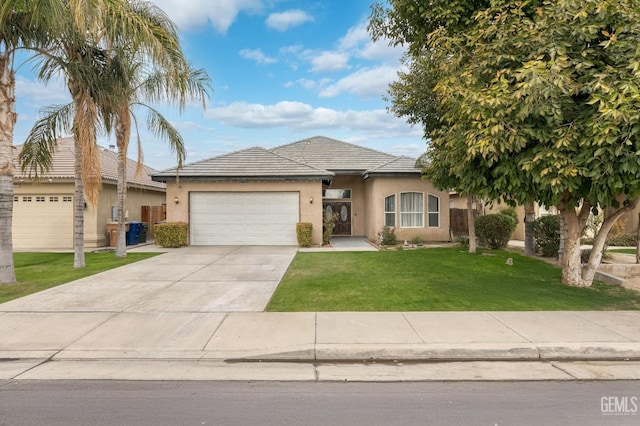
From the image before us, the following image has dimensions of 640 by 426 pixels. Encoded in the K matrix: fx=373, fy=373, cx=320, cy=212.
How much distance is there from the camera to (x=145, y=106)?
12.6 metres

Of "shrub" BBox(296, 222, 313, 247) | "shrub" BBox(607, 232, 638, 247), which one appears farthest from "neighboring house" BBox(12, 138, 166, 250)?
"shrub" BBox(607, 232, 638, 247)

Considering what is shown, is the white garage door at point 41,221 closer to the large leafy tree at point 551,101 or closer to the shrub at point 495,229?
the large leafy tree at point 551,101

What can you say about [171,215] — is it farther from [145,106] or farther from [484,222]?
[484,222]

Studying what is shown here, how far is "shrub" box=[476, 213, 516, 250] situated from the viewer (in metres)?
14.6

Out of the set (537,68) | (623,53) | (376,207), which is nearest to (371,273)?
(537,68)

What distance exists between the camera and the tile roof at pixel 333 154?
20.0 meters

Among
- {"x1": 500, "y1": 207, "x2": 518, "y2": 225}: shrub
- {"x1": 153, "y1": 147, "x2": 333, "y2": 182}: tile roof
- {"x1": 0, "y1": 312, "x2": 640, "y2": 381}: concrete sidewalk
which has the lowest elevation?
{"x1": 0, "y1": 312, "x2": 640, "y2": 381}: concrete sidewalk

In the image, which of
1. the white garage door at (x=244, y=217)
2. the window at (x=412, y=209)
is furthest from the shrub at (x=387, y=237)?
the white garage door at (x=244, y=217)

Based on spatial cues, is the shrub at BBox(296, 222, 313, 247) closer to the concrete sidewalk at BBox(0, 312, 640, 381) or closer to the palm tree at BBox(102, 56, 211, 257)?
the palm tree at BBox(102, 56, 211, 257)

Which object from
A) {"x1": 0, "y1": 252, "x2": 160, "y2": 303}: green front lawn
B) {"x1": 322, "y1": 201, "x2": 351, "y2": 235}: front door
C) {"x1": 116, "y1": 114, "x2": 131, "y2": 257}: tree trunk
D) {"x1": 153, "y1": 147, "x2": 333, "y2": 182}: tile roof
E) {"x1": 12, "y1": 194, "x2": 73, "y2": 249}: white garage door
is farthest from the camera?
{"x1": 322, "y1": 201, "x2": 351, "y2": 235}: front door

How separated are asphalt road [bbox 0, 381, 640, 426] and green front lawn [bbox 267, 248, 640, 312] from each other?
2.67 meters

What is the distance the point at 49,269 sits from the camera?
10852 mm

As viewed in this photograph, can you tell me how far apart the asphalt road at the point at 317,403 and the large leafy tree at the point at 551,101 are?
3372 mm

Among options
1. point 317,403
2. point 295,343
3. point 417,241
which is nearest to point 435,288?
point 295,343
